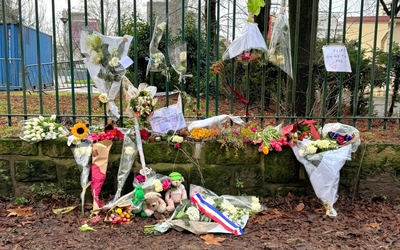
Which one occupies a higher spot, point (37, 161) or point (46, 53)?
point (46, 53)

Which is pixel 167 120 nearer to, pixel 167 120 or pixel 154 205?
pixel 167 120

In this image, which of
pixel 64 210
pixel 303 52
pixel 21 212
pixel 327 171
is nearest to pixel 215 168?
pixel 327 171

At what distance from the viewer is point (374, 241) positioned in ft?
9.09

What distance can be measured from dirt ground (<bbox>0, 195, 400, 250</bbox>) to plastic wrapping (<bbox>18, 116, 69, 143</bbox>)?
57cm

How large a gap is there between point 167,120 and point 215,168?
0.62 metres

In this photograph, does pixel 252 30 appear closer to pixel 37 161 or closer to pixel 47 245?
pixel 37 161

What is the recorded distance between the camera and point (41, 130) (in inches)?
129

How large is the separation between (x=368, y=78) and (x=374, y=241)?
11.8 ft

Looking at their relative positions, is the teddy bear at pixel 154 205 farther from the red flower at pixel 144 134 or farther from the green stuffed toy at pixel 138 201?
the red flower at pixel 144 134

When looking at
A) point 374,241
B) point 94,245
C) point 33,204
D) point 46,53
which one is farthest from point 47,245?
point 46,53

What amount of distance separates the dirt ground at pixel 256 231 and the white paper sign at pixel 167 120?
81cm

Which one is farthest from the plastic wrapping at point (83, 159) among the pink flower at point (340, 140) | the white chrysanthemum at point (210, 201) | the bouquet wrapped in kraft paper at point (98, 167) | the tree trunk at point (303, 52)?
the tree trunk at point (303, 52)

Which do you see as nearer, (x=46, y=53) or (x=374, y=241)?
(x=374, y=241)

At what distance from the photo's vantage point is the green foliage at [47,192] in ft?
10.8
